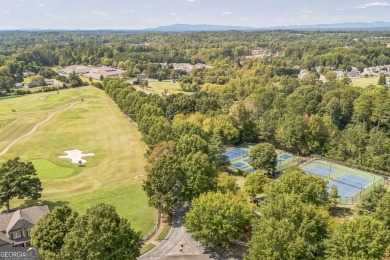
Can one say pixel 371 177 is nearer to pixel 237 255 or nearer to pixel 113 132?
pixel 237 255

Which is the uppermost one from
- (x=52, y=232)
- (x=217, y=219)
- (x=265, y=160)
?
(x=52, y=232)

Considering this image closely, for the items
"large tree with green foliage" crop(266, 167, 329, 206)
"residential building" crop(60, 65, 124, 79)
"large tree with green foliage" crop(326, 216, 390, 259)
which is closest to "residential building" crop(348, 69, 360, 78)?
"residential building" crop(60, 65, 124, 79)

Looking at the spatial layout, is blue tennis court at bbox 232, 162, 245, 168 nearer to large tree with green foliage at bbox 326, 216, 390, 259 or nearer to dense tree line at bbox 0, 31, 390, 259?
dense tree line at bbox 0, 31, 390, 259

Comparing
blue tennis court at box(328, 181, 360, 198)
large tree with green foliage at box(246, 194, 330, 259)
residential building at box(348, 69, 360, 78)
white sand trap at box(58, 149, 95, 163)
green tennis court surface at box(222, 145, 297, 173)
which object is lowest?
blue tennis court at box(328, 181, 360, 198)

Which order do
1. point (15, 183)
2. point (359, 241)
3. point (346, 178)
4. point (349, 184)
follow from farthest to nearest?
1. point (346, 178)
2. point (349, 184)
3. point (15, 183)
4. point (359, 241)

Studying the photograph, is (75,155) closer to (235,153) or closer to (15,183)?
(15,183)

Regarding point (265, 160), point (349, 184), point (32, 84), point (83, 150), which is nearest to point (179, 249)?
point (265, 160)
